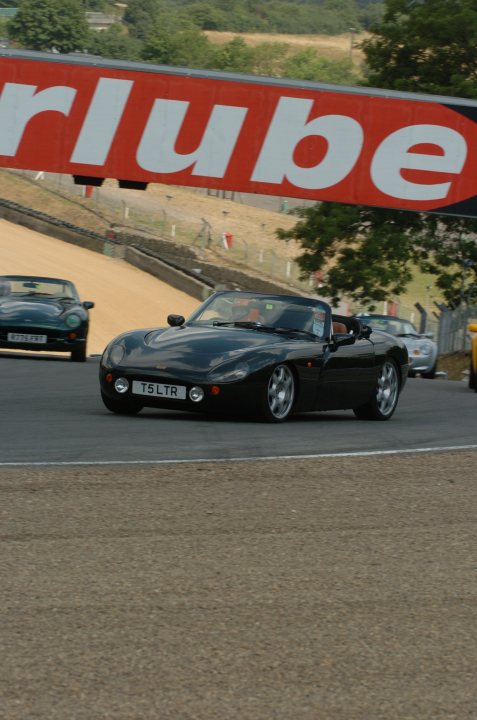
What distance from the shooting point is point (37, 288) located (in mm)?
21828

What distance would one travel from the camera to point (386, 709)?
4.28 metres

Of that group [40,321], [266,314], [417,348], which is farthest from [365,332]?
[417,348]

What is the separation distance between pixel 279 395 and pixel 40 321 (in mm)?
8973

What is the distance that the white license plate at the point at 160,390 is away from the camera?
11.5 metres

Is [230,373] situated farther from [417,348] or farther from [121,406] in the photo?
[417,348]

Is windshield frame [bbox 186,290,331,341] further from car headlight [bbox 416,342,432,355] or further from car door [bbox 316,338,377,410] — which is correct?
car headlight [bbox 416,342,432,355]

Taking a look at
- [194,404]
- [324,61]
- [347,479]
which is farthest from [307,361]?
[324,61]

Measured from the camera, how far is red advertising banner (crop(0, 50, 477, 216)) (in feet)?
92.2

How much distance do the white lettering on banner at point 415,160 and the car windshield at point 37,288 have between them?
9442 millimetres

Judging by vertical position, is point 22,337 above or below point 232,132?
below

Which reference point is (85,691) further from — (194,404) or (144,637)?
(194,404)

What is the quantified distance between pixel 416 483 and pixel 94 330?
95.7 feet

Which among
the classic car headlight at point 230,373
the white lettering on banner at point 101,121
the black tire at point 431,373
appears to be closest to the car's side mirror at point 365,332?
the classic car headlight at point 230,373

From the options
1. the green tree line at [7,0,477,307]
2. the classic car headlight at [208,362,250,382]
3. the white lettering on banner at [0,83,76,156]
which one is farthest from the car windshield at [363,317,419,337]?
the classic car headlight at [208,362,250,382]
